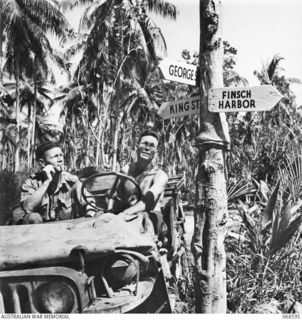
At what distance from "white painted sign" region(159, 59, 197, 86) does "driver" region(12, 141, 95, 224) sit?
119cm

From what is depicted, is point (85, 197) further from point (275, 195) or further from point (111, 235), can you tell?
point (275, 195)

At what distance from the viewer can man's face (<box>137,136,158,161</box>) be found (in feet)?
13.9

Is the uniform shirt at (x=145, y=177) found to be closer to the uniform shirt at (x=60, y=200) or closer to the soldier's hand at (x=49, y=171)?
the uniform shirt at (x=60, y=200)

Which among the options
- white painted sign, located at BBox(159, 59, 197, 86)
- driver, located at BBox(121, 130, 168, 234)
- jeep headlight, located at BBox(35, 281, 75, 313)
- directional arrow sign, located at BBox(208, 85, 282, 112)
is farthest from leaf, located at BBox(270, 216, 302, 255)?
jeep headlight, located at BBox(35, 281, 75, 313)

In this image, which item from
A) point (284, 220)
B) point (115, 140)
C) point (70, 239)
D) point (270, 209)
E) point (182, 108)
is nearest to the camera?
point (70, 239)

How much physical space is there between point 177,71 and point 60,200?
1.44 m

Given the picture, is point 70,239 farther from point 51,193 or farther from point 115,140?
point 115,140

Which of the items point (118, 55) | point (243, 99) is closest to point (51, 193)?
point (243, 99)

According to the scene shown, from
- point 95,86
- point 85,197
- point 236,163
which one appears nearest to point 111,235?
point 85,197

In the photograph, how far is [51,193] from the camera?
13.6 ft

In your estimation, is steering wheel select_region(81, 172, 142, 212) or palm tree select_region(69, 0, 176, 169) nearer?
steering wheel select_region(81, 172, 142, 212)

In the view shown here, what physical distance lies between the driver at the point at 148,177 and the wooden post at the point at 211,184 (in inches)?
20.2

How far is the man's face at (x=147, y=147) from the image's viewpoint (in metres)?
4.23

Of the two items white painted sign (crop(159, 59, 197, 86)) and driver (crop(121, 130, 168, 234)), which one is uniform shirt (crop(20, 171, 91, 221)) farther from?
white painted sign (crop(159, 59, 197, 86))
